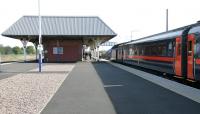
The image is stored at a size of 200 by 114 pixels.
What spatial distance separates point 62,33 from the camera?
47.9 meters

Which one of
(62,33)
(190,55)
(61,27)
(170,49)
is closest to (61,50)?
(61,27)

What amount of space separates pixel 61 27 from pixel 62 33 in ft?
5.69

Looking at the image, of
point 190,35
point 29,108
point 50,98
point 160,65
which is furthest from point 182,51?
point 29,108

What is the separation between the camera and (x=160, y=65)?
74.6 feet

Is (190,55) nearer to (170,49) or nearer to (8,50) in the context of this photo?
(170,49)

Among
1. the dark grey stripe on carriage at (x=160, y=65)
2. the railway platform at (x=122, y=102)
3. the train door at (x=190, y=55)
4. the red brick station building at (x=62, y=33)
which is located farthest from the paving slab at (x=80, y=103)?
the red brick station building at (x=62, y=33)

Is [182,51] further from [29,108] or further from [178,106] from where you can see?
[29,108]

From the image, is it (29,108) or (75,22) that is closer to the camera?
(29,108)

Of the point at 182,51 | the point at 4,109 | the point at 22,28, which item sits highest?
the point at 22,28

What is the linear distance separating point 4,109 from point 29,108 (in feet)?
2.16

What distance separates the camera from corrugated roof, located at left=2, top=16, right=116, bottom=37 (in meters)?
47.5

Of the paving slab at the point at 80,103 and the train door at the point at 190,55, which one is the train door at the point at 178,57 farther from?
the paving slab at the point at 80,103

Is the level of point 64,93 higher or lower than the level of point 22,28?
lower

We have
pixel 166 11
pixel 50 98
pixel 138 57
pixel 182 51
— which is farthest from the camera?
pixel 166 11
